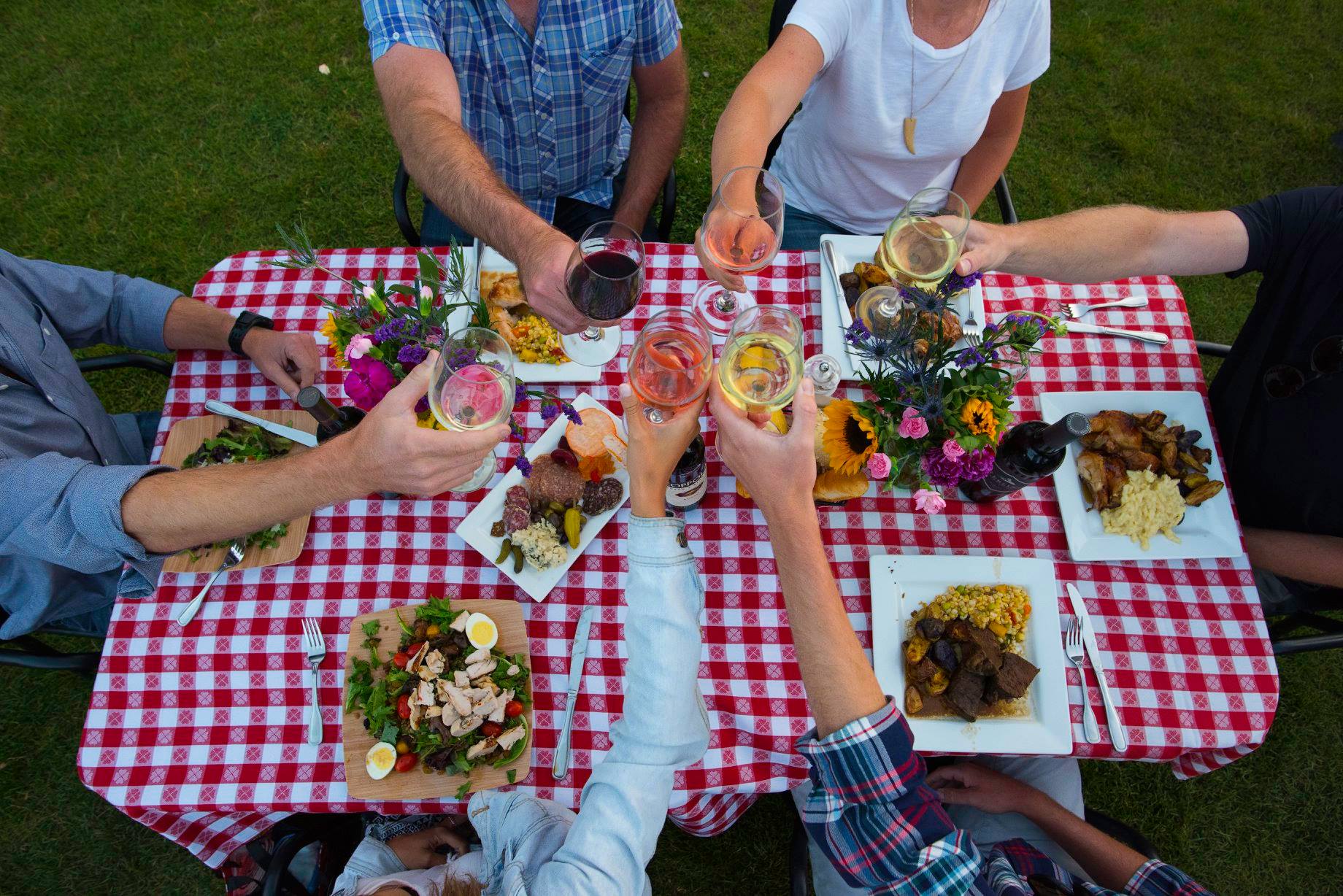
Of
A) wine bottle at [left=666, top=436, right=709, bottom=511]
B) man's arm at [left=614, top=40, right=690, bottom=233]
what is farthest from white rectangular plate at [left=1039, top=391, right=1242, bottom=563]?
man's arm at [left=614, top=40, right=690, bottom=233]

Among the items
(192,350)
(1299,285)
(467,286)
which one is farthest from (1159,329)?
(192,350)

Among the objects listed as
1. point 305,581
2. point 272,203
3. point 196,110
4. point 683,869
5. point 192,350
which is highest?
point 196,110

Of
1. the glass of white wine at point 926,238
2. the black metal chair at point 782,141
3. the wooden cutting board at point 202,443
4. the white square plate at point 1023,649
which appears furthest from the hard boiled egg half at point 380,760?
the black metal chair at point 782,141

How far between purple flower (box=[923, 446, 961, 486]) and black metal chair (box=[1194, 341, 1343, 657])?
124 cm

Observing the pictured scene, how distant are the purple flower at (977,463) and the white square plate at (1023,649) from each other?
1.33ft

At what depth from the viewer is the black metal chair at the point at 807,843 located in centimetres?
207

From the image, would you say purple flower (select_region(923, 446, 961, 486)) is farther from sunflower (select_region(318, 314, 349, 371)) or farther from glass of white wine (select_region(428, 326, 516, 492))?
sunflower (select_region(318, 314, 349, 371))

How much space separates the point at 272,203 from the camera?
4219 millimetres

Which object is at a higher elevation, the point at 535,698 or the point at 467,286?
the point at 467,286

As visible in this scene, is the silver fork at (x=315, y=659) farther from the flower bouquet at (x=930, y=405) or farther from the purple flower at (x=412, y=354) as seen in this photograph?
the flower bouquet at (x=930, y=405)

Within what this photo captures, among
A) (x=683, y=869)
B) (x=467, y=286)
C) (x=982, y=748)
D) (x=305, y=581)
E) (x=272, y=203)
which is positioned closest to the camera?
(x=982, y=748)

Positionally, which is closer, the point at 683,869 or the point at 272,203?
the point at 683,869

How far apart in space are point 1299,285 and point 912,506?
1381 millimetres

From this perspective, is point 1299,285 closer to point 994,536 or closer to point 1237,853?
point 994,536
